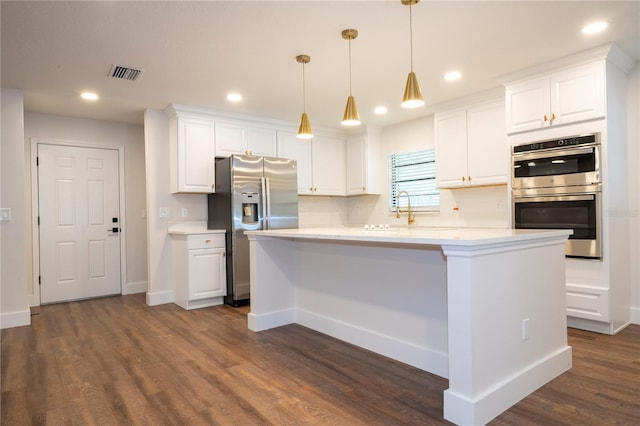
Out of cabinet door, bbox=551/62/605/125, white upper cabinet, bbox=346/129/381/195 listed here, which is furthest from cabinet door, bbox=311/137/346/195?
cabinet door, bbox=551/62/605/125

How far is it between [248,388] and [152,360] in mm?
938

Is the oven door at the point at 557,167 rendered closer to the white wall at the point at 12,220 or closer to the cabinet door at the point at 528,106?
the cabinet door at the point at 528,106

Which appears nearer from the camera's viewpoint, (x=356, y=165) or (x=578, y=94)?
(x=578, y=94)

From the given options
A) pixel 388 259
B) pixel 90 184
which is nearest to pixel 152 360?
pixel 388 259

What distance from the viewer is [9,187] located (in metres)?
3.79

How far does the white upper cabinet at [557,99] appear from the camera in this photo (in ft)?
10.5

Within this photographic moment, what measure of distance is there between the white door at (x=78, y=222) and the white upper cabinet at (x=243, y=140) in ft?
5.27

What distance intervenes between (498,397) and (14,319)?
432 centimetres

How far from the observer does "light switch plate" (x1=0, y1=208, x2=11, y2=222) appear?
374 cm

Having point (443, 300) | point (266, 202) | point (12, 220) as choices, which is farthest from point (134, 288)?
point (443, 300)

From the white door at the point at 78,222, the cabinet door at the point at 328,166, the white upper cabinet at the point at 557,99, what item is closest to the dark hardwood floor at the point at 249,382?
the white door at the point at 78,222

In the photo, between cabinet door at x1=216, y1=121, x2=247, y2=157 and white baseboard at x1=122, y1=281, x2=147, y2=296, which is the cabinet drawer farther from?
white baseboard at x1=122, y1=281, x2=147, y2=296

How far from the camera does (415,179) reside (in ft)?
17.9

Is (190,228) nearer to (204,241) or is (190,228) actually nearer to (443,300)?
(204,241)
